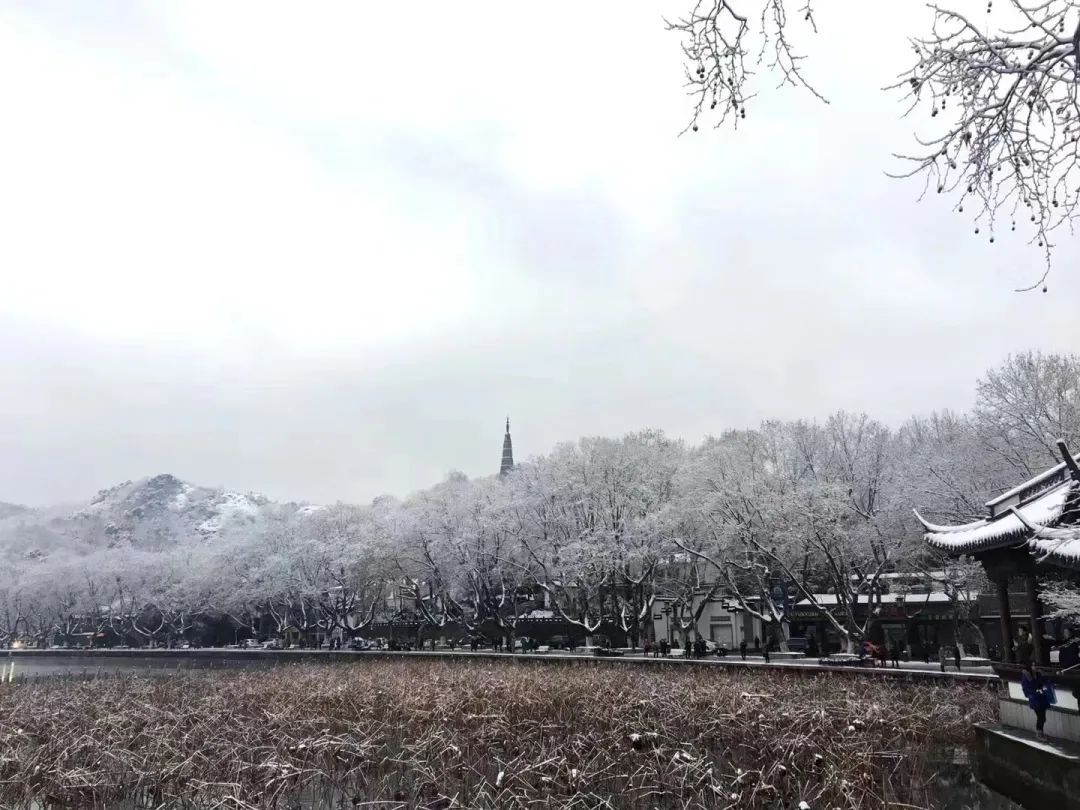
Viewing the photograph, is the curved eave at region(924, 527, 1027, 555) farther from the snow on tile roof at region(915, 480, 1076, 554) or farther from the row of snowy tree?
the row of snowy tree

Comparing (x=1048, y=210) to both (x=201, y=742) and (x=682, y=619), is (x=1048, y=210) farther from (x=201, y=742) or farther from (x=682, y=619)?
(x=682, y=619)

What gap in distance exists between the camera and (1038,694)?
13.5 meters

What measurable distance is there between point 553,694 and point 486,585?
98.6 feet

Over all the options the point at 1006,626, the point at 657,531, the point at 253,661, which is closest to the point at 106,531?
the point at 253,661

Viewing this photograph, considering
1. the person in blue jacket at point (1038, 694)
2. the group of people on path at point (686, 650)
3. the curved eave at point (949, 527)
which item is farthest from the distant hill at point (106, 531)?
the person in blue jacket at point (1038, 694)

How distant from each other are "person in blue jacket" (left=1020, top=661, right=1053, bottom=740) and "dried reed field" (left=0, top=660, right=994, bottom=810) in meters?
1.86

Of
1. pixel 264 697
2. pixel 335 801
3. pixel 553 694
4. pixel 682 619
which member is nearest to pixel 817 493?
pixel 682 619

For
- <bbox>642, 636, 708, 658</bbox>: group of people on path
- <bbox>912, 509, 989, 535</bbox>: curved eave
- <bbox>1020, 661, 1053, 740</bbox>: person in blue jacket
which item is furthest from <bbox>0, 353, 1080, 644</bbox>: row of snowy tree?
<bbox>1020, 661, 1053, 740</bbox>: person in blue jacket

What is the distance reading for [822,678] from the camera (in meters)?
23.0

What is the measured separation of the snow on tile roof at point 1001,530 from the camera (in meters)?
13.5

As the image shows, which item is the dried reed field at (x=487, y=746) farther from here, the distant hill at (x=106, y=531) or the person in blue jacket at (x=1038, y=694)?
the distant hill at (x=106, y=531)

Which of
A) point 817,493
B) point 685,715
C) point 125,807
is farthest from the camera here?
point 817,493

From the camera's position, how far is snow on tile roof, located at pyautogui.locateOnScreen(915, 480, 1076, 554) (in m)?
13.5

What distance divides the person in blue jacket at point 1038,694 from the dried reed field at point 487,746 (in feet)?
6.10
